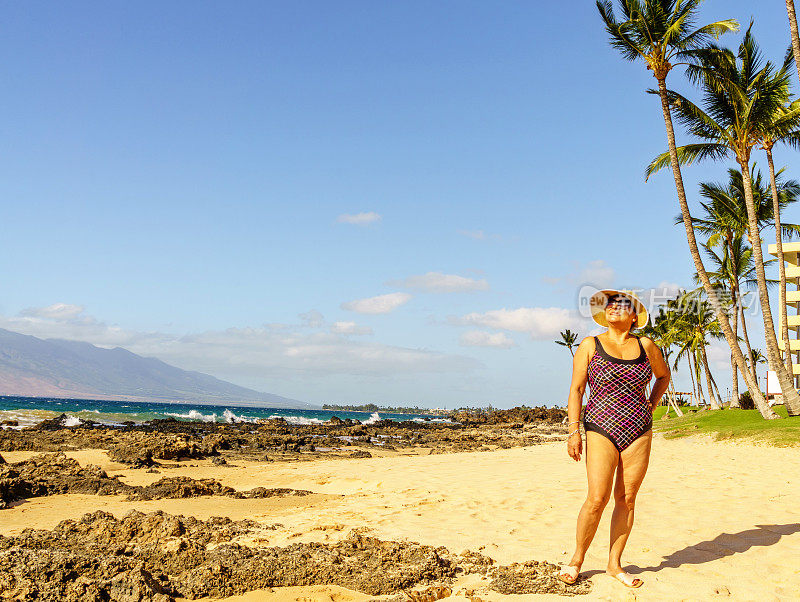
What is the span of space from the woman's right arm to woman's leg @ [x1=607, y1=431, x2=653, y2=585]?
1.09 ft

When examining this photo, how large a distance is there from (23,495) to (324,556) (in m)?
6.12

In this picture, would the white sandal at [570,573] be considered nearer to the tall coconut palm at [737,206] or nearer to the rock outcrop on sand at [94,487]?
the rock outcrop on sand at [94,487]

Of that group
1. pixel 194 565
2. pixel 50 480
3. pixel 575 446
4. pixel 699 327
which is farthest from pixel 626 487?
pixel 699 327

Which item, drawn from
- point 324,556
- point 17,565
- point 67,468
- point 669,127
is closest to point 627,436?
point 324,556

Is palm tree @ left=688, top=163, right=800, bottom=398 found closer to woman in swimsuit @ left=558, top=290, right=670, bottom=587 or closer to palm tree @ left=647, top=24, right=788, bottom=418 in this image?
palm tree @ left=647, top=24, right=788, bottom=418

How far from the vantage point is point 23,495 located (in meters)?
8.75

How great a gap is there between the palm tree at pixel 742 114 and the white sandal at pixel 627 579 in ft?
56.1

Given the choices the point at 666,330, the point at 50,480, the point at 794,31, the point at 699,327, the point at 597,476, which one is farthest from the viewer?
the point at 666,330

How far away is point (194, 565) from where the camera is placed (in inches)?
192

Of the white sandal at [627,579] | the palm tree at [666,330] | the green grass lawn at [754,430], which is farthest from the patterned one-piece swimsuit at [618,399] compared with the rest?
the palm tree at [666,330]

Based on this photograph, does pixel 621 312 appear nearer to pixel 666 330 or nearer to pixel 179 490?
pixel 179 490

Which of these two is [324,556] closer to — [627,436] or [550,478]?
[627,436]

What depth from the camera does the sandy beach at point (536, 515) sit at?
14.7ft

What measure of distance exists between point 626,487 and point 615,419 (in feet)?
1.69
